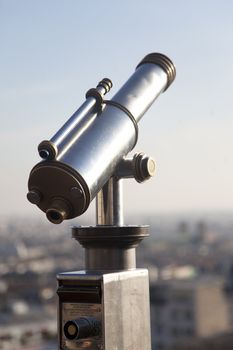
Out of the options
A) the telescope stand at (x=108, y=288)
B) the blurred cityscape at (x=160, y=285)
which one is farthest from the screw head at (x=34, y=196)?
the blurred cityscape at (x=160, y=285)

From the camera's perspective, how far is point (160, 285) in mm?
29906

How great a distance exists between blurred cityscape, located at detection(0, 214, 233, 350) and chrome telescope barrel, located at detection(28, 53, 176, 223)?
5972 millimetres

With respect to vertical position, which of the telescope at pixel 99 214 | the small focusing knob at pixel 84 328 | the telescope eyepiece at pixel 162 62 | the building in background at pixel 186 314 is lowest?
the small focusing knob at pixel 84 328

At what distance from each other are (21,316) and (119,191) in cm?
3365

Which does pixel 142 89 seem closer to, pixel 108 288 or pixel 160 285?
pixel 108 288

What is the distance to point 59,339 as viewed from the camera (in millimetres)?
1525

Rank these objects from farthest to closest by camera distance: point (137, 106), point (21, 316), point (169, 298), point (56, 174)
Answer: point (21, 316)
point (169, 298)
point (137, 106)
point (56, 174)

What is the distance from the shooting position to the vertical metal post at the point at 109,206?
1.56 metres

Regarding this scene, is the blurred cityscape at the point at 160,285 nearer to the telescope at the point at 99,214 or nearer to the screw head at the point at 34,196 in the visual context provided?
the telescope at the point at 99,214

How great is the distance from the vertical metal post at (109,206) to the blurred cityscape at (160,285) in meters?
5.99

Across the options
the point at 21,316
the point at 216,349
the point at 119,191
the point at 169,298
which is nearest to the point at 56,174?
the point at 119,191

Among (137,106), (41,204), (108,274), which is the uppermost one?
(137,106)

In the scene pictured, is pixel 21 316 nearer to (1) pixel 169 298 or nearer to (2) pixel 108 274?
(1) pixel 169 298

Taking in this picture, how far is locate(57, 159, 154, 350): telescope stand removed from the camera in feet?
4.83
